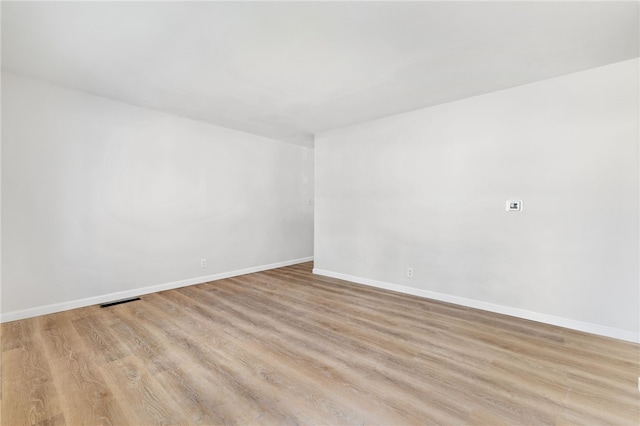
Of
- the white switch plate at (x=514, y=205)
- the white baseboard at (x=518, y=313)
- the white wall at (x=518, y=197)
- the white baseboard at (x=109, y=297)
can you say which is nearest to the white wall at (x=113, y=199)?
the white baseboard at (x=109, y=297)

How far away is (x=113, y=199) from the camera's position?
3725mm

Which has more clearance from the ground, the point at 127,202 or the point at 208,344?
the point at 127,202

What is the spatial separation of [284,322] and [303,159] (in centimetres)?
415

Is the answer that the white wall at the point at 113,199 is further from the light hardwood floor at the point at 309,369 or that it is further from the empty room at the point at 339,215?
the light hardwood floor at the point at 309,369

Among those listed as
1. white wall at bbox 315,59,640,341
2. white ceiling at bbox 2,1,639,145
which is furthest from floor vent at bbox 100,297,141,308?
white wall at bbox 315,59,640,341

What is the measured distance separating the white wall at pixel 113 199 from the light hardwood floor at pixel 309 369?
52 centimetres

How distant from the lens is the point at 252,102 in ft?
12.3

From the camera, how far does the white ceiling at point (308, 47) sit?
2.01 metres

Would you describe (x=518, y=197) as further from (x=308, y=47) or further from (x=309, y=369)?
(x=309, y=369)

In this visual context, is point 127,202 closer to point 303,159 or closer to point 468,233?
point 303,159

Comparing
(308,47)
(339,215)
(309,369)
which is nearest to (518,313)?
(309,369)

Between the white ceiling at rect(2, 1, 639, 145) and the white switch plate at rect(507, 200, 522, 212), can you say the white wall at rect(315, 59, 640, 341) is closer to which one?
the white switch plate at rect(507, 200, 522, 212)

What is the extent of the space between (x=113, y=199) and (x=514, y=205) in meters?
5.02

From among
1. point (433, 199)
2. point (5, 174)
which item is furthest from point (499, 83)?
point (5, 174)
